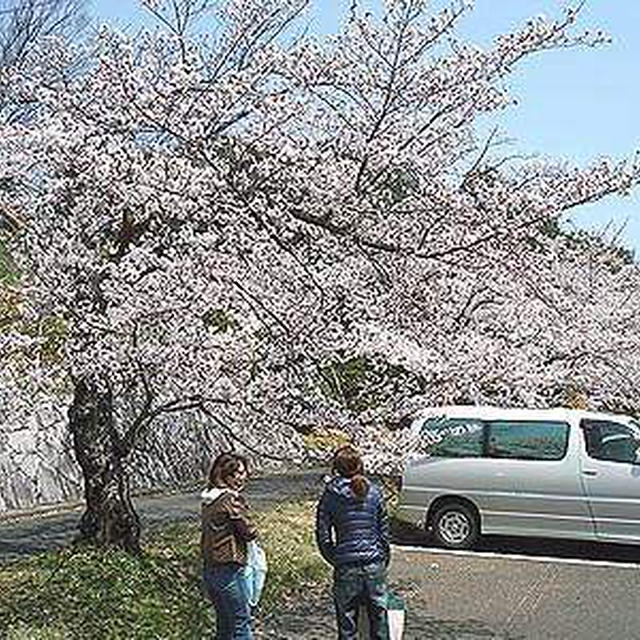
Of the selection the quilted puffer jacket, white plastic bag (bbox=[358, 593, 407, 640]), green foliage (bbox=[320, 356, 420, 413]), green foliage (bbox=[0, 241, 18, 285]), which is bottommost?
white plastic bag (bbox=[358, 593, 407, 640])

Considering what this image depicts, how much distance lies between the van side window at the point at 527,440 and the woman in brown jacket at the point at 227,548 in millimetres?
5393

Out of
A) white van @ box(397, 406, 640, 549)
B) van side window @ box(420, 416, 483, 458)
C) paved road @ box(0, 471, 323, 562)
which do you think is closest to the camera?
white van @ box(397, 406, 640, 549)

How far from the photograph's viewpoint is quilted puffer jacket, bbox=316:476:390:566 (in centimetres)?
601

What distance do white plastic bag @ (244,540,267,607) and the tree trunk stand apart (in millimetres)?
2555

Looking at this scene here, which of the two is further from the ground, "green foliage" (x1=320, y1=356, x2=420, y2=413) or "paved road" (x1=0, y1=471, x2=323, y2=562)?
"green foliage" (x1=320, y1=356, x2=420, y2=413)

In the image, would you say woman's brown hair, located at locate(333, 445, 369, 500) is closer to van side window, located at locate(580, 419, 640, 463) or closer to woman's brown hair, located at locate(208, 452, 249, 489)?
woman's brown hair, located at locate(208, 452, 249, 489)

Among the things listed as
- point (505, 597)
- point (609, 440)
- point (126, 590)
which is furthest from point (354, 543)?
point (609, 440)

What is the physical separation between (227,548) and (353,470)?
86 cm

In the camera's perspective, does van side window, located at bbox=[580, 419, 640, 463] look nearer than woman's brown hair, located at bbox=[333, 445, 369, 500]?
No

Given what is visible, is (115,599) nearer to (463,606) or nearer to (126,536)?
→ (126,536)

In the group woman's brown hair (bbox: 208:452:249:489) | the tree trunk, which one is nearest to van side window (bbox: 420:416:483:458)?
the tree trunk

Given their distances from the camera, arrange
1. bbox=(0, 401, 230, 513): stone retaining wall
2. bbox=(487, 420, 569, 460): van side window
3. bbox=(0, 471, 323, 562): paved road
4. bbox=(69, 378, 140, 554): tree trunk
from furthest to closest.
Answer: bbox=(0, 401, 230, 513): stone retaining wall
bbox=(487, 420, 569, 460): van side window
bbox=(0, 471, 323, 562): paved road
bbox=(69, 378, 140, 554): tree trunk

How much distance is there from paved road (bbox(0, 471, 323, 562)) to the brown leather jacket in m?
4.46

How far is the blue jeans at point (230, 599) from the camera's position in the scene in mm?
5785
